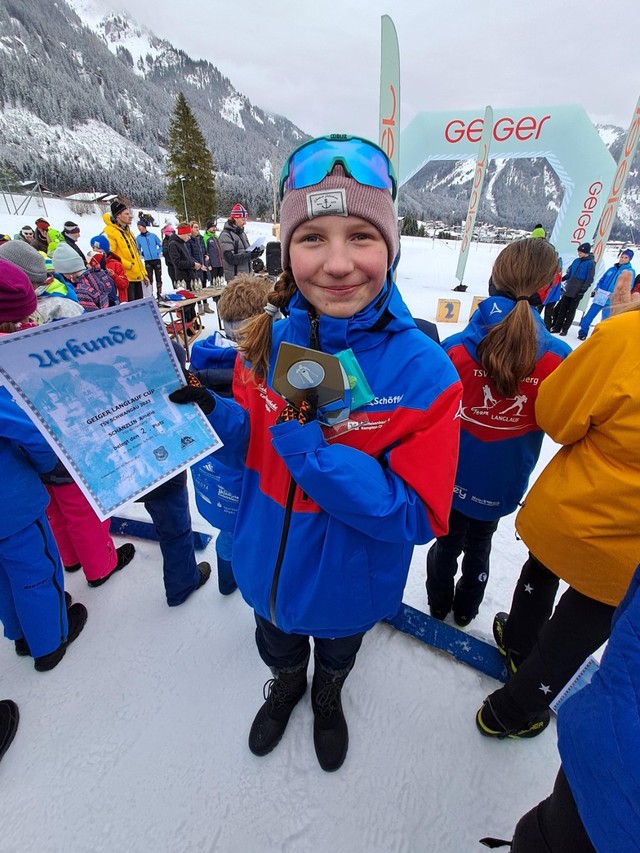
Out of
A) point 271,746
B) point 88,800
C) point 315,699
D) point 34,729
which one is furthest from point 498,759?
point 34,729

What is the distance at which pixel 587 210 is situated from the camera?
31.5 ft

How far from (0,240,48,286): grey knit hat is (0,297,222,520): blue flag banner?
6.65 feet

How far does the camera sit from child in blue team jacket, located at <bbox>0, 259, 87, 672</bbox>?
1.33 metres

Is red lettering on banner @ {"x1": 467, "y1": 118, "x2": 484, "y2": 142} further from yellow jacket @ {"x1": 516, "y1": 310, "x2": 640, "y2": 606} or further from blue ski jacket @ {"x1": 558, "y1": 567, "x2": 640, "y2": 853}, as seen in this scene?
blue ski jacket @ {"x1": 558, "y1": 567, "x2": 640, "y2": 853}

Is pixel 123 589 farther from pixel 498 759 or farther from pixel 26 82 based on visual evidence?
pixel 26 82

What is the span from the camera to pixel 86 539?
1902 millimetres

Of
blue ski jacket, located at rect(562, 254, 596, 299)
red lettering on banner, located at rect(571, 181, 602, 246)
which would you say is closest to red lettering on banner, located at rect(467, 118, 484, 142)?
red lettering on banner, located at rect(571, 181, 602, 246)

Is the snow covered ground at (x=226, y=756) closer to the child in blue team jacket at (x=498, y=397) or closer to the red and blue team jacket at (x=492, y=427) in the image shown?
the child in blue team jacket at (x=498, y=397)

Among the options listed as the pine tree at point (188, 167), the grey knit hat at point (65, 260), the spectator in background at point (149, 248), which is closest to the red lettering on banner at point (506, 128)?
the spectator in background at point (149, 248)

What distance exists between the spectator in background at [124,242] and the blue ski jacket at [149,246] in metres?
2.66

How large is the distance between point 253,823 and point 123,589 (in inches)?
46.9

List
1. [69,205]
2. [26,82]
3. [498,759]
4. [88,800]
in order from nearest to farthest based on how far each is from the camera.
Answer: [88,800], [498,759], [69,205], [26,82]

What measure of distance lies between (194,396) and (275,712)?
1.26 metres

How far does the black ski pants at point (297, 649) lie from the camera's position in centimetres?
133
